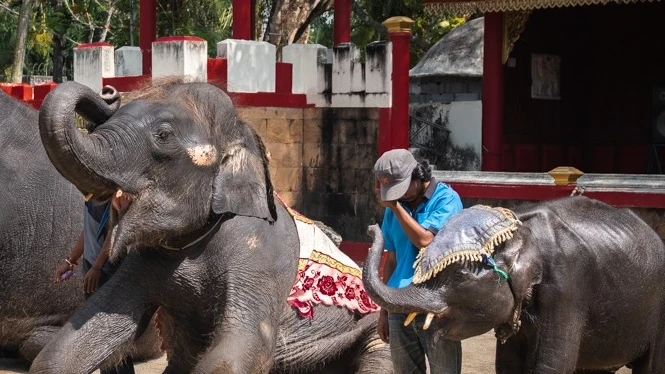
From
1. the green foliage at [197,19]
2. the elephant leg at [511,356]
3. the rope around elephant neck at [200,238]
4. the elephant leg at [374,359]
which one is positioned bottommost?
the elephant leg at [374,359]

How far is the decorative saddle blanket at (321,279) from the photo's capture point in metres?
6.37

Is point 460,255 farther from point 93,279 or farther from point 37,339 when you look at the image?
point 37,339

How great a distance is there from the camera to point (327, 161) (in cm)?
1302

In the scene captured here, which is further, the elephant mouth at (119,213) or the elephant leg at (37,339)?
the elephant leg at (37,339)

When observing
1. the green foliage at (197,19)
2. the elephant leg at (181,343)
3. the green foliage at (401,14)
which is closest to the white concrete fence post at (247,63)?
the elephant leg at (181,343)

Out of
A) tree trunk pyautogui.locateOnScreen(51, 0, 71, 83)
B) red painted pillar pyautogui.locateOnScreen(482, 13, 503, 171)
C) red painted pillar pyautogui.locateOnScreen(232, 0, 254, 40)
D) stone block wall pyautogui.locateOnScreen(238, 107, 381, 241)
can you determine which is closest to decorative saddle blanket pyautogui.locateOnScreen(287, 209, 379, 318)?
stone block wall pyautogui.locateOnScreen(238, 107, 381, 241)

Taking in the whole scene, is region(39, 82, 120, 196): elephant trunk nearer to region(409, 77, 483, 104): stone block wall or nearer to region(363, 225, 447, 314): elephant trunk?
region(363, 225, 447, 314): elephant trunk

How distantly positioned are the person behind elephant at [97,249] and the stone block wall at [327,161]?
623 cm

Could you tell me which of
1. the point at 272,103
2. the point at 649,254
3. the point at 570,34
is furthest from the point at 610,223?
the point at 570,34

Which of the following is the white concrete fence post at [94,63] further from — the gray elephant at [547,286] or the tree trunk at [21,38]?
the gray elephant at [547,286]

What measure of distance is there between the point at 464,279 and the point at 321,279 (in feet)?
4.90

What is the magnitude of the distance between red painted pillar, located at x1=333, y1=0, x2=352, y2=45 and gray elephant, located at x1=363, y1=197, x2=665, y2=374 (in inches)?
320

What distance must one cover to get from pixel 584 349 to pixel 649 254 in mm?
597

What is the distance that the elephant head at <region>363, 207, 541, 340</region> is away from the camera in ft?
16.4
